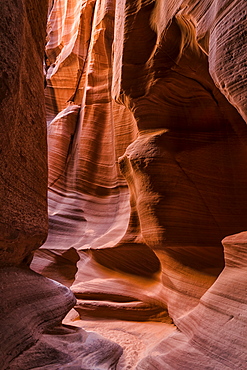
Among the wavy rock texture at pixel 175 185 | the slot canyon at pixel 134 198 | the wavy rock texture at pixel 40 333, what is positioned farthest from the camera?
the wavy rock texture at pixel 175 185

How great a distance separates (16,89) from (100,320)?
15.4 feet

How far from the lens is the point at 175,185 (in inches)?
189

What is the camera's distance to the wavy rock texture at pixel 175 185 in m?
3.05

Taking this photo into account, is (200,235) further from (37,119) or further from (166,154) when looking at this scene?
(37,119)

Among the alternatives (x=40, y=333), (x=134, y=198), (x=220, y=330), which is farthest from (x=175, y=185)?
(x=40, y=333)

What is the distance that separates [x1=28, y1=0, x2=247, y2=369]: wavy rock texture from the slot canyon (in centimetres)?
2

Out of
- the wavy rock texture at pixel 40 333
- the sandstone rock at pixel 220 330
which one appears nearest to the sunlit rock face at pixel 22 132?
the wavy rock texture at pixel 40 333

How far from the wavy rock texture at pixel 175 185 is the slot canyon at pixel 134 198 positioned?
19 mm

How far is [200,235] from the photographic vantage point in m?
4.71

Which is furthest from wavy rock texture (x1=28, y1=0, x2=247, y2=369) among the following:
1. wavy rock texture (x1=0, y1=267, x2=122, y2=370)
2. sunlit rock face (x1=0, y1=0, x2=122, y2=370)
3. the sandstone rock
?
sunlit rock face (x1=0, y1=0, x2=122, y2=370)

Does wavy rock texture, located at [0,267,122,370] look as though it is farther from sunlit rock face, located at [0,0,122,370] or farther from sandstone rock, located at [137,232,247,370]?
sandstone rock, located at [137,232,247,370]

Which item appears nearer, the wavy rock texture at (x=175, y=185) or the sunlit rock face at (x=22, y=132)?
the sunlit rock face at (x=22, y=132)

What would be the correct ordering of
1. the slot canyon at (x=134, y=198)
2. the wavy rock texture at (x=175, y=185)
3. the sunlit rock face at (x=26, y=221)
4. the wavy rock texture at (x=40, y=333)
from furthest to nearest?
the wavy rock texture at (x=175, y=185) → the slot canyon at (x=134, y=198) → the sunlit rock face at (x=26, y=221) → the wavy rock texture at (x=40, y=333)

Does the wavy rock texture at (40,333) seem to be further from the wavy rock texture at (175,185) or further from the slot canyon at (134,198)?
the wavy rock texture at (175,185)
